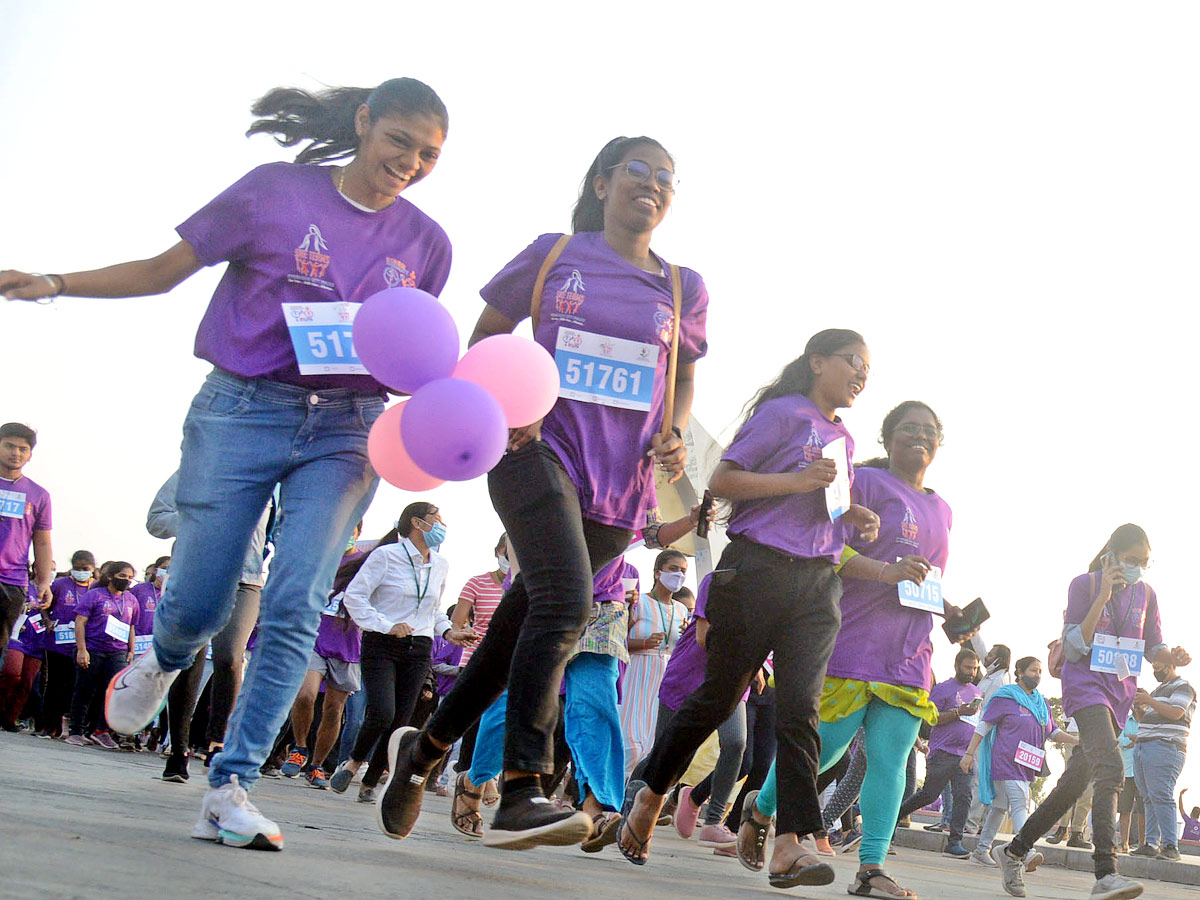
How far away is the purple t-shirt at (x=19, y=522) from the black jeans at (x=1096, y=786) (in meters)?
6.27

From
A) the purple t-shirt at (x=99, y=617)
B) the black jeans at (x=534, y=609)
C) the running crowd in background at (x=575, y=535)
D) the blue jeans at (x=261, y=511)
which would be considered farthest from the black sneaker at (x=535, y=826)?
the purple t-shirt at (x=99, y=617)

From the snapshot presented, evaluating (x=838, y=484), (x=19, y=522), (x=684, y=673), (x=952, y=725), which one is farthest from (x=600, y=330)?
(x=952, y=725)

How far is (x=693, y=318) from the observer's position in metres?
4.71

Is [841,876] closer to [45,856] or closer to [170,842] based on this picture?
[170,842]

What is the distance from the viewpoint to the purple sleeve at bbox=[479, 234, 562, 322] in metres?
4.52

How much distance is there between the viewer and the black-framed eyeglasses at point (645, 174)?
451 centimetres

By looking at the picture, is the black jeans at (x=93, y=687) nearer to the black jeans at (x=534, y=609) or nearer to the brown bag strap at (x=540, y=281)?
the black jeans at (x=534, y=609)

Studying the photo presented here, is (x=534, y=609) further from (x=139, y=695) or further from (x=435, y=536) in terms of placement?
(x=435, y=536)

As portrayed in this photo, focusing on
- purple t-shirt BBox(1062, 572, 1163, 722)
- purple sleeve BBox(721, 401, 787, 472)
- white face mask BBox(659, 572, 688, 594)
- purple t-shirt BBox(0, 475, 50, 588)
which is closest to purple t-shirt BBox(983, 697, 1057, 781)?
white face mask BBox(659, 572, 688, 594)

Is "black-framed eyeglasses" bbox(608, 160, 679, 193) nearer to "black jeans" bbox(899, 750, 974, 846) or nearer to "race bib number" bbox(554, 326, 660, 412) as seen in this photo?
"race bib number" bbox(554, 326, 660, 412)

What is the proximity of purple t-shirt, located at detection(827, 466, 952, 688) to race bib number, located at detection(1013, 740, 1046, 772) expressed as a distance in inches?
253

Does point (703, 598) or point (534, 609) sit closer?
point (534, 609)

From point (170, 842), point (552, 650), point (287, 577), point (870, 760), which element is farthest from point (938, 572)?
point (170, 842)

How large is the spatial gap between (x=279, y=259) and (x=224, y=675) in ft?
12.8
